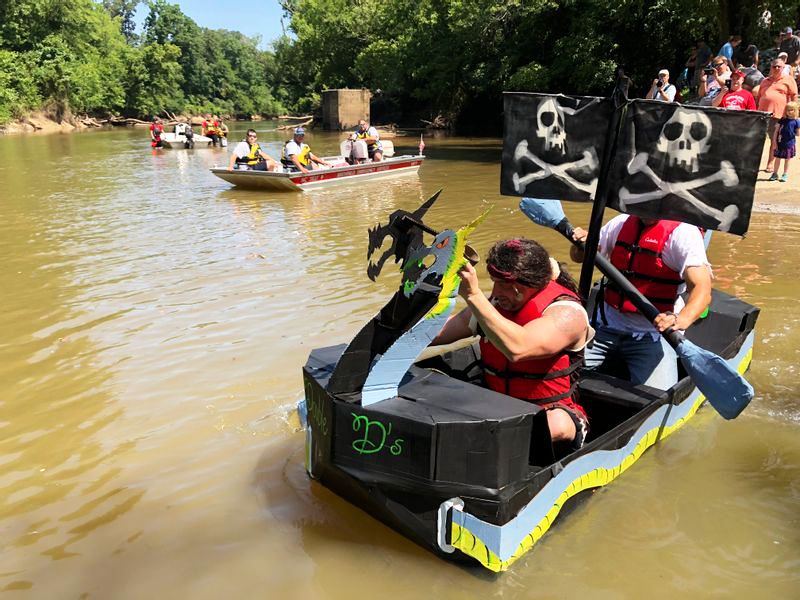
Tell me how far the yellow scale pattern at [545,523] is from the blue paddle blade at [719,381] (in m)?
0.47

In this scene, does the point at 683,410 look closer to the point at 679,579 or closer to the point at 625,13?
the point at 679,579

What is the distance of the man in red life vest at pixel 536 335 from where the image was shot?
122 inches

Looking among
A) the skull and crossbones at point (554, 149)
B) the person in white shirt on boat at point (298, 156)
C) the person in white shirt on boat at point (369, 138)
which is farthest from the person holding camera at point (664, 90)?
the skull and crossbones at point (554, 149)

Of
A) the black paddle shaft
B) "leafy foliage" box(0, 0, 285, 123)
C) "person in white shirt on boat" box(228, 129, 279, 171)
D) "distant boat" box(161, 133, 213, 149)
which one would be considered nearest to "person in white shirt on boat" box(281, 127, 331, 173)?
"person in white shirt on boat" box(228, 129, 279, 171)

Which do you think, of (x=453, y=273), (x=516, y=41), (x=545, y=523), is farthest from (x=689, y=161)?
(x=516, y=41)

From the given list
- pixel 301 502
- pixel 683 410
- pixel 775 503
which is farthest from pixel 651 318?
pixel 301 502

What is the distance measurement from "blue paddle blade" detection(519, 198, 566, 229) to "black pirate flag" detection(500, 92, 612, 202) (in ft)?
0.55

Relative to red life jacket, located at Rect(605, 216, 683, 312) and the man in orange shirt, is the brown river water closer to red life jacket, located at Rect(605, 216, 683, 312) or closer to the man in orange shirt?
red life jacket, located at Rect(605, 216, 683, 312)

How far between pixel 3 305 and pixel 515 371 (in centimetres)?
595

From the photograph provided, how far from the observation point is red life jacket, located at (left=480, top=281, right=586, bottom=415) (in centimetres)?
328

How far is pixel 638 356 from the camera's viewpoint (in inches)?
167

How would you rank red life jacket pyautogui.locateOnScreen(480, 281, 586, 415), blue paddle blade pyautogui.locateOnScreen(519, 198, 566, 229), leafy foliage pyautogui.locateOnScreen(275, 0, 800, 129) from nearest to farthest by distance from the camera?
red life jacket pyautogui.locateOnScreen(480, 281, 586, 415) → blue paddle blade pyautogui.locateOnScreen(519, 198, 566, 229) → leafy foliage pyautogui.locateOnScreen(275, 0, 800, 129)

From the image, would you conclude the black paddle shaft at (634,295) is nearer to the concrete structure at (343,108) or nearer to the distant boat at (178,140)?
the distant boat at (178,140)

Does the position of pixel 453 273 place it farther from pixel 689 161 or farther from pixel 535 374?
pixel 689 161
